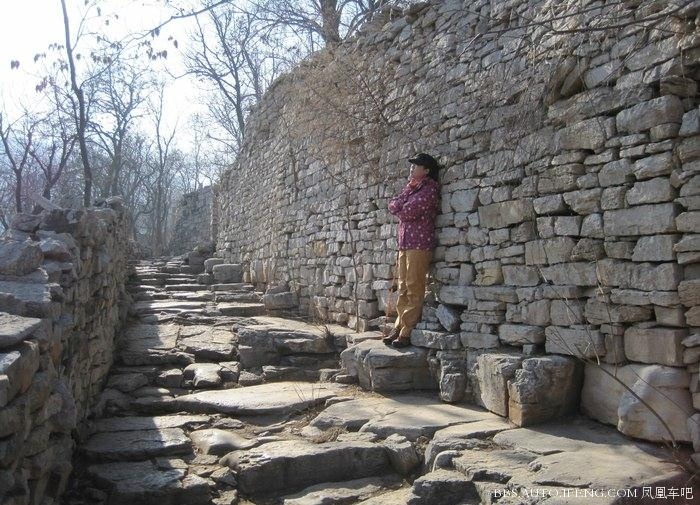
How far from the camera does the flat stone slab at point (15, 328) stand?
2.75 m

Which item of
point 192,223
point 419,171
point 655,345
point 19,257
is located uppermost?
point 192,223

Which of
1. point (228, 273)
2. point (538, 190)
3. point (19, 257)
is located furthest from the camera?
point (228, 273)

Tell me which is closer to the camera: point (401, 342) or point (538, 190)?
point (538, 190)

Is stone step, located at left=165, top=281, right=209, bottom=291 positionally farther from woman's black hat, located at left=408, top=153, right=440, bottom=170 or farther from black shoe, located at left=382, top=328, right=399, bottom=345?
woman's black hat, located at left=408, top=153, right=440, bottom=170

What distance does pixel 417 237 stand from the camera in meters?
6.00

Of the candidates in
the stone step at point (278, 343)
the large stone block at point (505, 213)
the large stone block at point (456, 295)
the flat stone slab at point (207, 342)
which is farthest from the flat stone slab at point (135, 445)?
the large stone block at point (505, 213)

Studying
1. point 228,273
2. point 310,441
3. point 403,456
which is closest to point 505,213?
point 403,456

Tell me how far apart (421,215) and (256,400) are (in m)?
2.33

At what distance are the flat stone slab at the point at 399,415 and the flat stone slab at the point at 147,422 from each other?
1.03 metres

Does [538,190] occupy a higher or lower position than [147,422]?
higher

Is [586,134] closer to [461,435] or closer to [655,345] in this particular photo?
[655,345]

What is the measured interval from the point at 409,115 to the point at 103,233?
3.41m

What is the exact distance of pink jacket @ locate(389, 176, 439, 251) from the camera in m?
5.97

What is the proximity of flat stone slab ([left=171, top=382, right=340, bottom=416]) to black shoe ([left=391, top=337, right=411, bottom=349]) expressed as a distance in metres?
0.70
